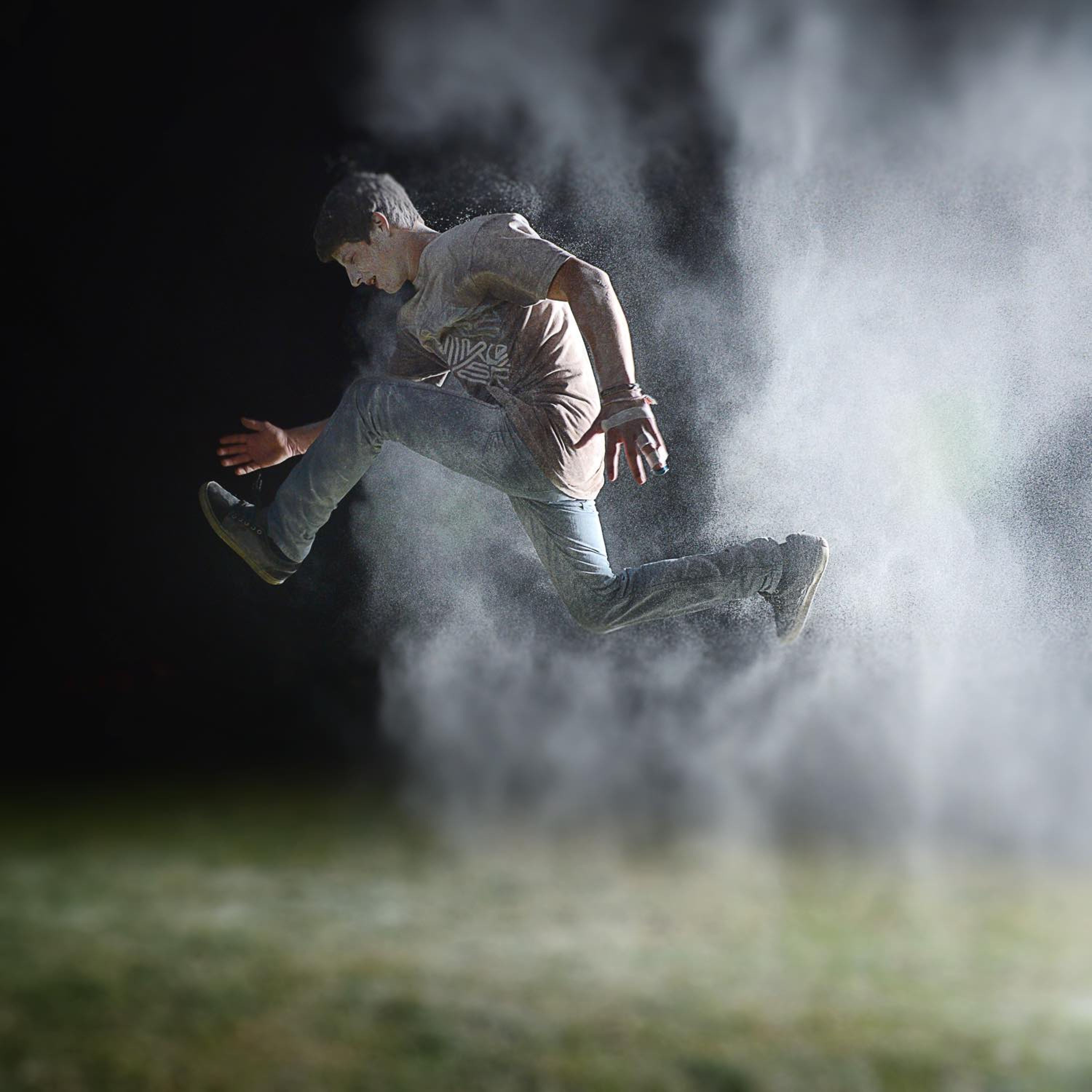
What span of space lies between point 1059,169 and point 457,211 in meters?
1.14

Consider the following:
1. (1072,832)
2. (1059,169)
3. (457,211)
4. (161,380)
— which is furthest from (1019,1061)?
(161,380)

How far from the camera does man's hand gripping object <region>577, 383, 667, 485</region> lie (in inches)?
82.7

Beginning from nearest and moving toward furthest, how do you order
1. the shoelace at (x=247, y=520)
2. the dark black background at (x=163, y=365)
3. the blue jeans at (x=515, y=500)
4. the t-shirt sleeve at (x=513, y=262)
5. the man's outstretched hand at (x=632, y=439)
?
1. the man's outstretched hand at (x=632, y=439)
2. the t-shirt sleeve at (x=513, y=262)
3. the blue jeans at (x=515, y=500)
4. the shoelace at (x=247, y=520)
5. the dark black background at (x=163, y=365)

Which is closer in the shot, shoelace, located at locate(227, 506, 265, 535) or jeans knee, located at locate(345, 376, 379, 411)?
jeans knee, located at locate(345, 376, 379, 411)

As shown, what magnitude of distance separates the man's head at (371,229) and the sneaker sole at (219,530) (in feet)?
1.72

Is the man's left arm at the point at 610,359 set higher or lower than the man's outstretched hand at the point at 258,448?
lower

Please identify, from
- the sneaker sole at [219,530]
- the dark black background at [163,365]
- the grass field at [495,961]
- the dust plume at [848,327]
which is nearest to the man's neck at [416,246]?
the dust plume at [848,327]

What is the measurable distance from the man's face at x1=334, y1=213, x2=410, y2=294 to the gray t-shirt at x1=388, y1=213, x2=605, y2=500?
0.06m

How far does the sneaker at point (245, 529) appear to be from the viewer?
2.52 m

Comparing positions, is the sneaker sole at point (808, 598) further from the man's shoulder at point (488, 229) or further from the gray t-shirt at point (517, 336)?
the man's shoulder at point (488, 229)

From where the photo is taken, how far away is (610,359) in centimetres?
214

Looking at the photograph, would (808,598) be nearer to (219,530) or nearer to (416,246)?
(416,246)

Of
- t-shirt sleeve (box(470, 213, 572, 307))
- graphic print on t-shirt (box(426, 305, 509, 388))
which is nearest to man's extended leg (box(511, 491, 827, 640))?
graphic print on t-shirt (box(426, 305, 509, 388))

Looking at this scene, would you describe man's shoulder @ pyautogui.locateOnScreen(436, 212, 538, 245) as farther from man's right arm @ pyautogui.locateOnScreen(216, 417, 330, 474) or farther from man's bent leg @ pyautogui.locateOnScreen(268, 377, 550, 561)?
man's right arm @ pyautogui.locateOnScreen(216, 417, 330, 474)
